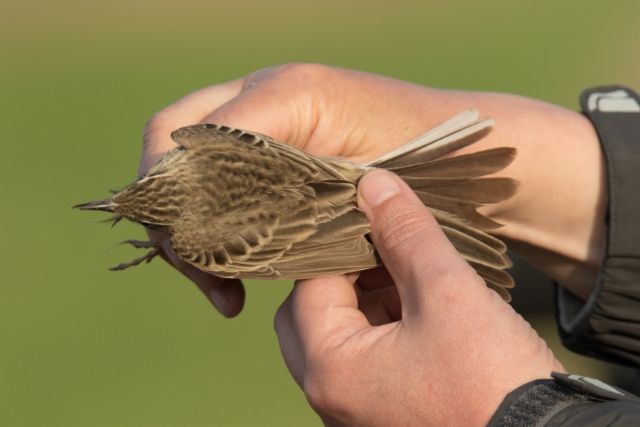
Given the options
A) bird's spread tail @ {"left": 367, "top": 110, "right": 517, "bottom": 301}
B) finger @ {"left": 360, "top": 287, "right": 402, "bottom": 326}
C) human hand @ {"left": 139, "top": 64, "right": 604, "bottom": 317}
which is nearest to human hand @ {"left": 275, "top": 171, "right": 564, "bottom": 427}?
bird's spread tail @ {"left": 367, "top": 110, "right": 517, "bottom": 301}

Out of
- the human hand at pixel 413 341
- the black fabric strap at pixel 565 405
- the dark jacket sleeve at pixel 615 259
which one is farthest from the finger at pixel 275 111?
the black fabric strap at pixel 565 405

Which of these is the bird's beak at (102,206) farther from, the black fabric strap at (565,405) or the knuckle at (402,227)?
the black fabric strap at (565,405)

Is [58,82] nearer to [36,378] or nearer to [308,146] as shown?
[36,378]

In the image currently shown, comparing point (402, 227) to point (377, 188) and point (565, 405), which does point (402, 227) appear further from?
point (565, 405)

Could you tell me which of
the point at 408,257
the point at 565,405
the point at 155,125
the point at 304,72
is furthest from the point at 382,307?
the point at 155,125

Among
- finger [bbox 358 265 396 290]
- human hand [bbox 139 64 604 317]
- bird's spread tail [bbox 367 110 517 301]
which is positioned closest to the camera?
bird's spread tail [bbox 367 110 517 301]

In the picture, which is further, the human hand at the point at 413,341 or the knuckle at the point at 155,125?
the knuckle at the point at 155,125

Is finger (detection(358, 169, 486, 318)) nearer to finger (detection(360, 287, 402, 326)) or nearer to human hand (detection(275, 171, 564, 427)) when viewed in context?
human hand (detection(275, 171, 564, 427))

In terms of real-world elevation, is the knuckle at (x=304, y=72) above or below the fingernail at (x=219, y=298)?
above
